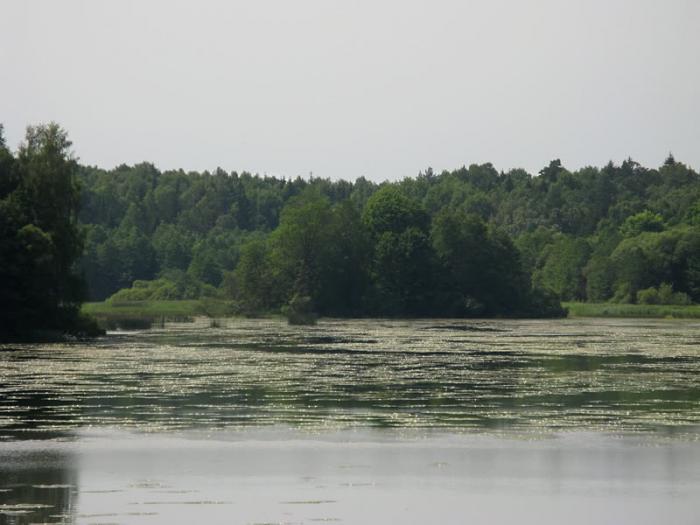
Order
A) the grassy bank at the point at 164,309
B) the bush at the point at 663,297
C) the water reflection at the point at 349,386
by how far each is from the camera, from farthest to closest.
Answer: the bush at the point at 663,297 → the grassy bank at the point at 164,309 → the water reflection at the point at 349,386

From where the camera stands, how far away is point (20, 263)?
63.7 m

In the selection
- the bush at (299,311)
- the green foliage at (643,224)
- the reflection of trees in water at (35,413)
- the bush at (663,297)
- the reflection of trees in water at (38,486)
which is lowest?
the reflection of trees in water at (38,486)

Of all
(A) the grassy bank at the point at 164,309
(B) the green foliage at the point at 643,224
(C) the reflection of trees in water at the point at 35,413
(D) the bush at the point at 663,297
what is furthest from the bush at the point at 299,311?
(C) the reflection of trees in water at the point at 35,413

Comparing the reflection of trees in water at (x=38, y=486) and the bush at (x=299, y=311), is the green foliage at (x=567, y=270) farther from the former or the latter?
the reflection of trees in water at (x=38, y=486)

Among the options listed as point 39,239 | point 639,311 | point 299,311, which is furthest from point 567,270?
point 39,239

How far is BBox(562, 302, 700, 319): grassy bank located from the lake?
7190cm

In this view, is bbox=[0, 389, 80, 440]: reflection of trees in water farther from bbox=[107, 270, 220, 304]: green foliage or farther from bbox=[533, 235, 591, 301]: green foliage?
bbox=[533, 235, 591, 301]: green foliage

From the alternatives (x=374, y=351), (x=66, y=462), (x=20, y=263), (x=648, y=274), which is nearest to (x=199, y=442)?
(x=66, y=462)

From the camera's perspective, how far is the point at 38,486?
21078 millimetres

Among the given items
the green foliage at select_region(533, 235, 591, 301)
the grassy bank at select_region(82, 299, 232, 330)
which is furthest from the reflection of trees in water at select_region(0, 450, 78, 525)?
the green foliage at select_region(533, 235, 591, 301)

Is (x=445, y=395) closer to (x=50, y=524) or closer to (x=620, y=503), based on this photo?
(x=620, y=503)

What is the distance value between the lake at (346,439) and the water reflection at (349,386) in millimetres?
103

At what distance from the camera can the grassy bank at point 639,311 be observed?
4776 inches

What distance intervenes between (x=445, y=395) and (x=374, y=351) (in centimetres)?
2053
